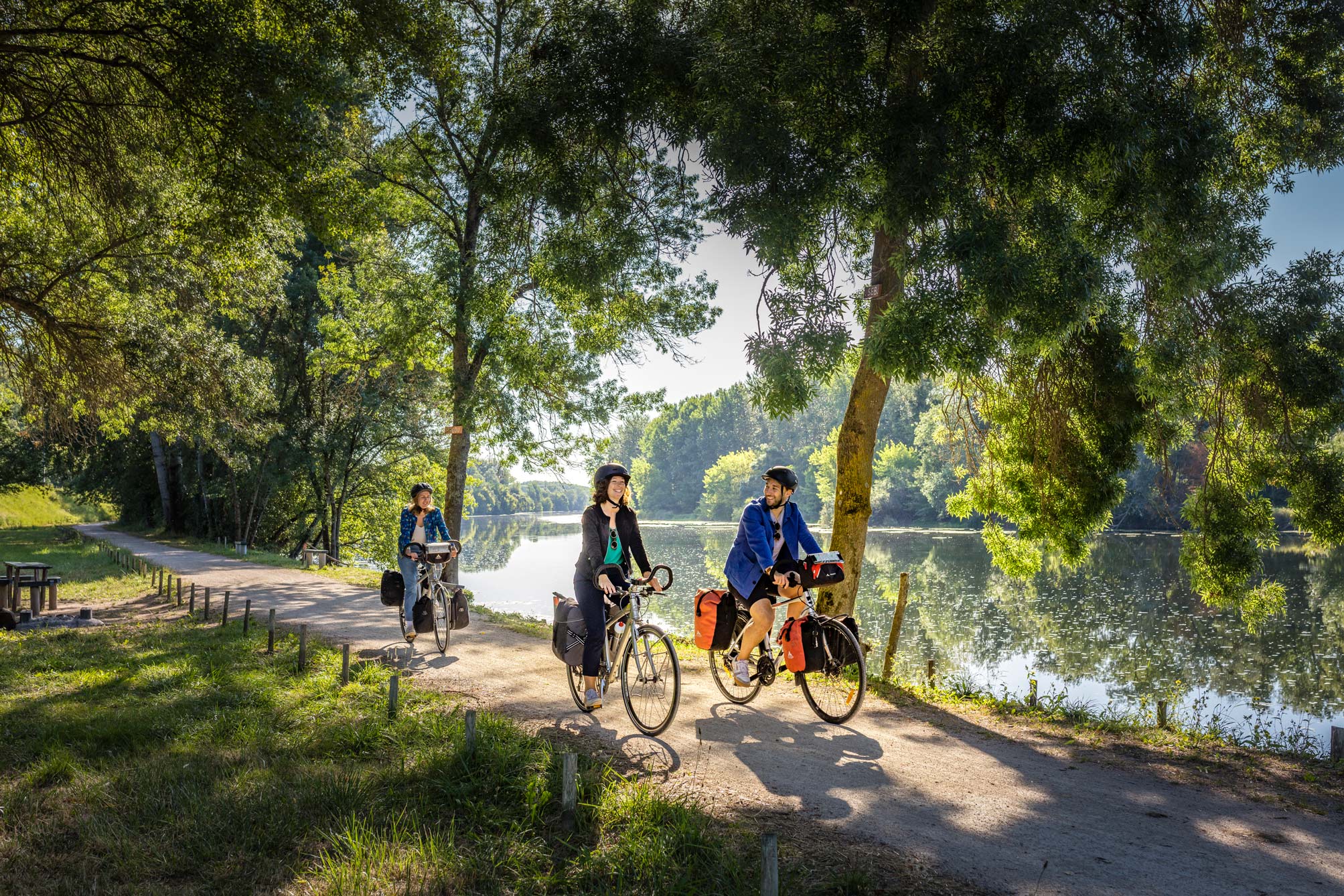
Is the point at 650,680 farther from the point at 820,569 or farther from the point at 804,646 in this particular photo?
the point at 820,569

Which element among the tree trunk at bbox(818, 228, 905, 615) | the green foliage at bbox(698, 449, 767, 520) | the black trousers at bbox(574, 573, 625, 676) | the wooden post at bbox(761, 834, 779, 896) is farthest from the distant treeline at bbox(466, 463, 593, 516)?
the wooden post at bbox(761, 834, 779, 896)

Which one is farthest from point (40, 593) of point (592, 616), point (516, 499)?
point (516, 499)

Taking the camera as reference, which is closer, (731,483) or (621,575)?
(621,575)

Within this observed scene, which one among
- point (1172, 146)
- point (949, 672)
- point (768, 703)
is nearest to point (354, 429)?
point (949, 672)

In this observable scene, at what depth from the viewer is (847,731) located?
6195mm

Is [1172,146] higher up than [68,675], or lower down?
higher up

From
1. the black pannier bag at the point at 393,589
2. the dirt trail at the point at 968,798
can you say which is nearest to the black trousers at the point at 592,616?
the dirt trail at the point at 968,798

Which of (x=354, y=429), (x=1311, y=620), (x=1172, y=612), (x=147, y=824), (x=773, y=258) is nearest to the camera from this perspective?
(x=147, y=824)

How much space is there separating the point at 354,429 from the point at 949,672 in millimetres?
20464

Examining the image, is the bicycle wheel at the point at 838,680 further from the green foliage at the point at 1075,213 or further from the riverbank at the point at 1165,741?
the green foliage at the point at 1075,213

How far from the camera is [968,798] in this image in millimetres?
4746

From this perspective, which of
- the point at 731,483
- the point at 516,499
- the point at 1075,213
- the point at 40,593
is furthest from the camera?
the point at 516,499

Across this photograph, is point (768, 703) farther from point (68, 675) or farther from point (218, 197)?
point (218, 197)

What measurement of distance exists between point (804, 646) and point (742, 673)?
2.19ft
